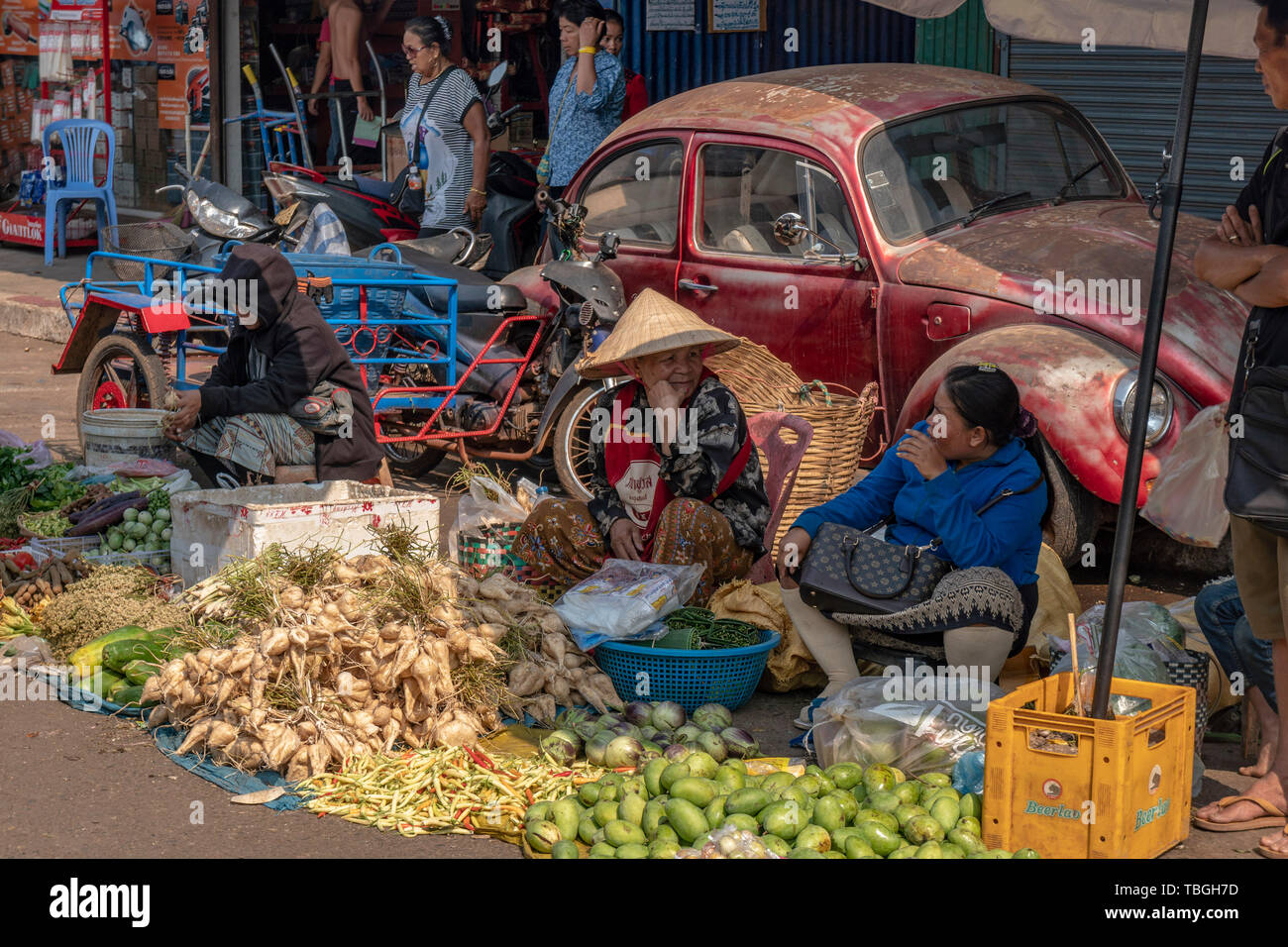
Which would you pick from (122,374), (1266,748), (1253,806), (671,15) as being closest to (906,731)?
(1253,806)

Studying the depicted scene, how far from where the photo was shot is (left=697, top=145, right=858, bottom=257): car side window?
6.64m


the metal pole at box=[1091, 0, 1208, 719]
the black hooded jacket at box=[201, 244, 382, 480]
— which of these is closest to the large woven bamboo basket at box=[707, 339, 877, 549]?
the black hooded jacket at box=[201, 244, 382, 480]

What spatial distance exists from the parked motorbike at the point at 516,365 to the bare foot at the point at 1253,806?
12.6ft

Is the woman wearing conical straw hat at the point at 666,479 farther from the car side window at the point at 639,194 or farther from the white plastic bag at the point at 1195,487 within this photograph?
the car side window at the point at 639,194

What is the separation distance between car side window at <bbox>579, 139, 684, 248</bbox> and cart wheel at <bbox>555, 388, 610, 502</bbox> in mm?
889

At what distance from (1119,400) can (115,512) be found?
411 centimetres

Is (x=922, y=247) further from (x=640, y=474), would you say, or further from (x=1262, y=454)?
(x=1262, y=454)

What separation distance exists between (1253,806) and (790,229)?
317 cm

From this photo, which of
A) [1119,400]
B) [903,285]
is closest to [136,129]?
[903,285]

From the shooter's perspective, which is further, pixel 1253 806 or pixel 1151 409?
pixel 1151 409

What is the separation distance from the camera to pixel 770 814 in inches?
148

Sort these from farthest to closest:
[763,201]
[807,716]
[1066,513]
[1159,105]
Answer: [1159,105] < [763,201] < [1066,513] < [807,716]

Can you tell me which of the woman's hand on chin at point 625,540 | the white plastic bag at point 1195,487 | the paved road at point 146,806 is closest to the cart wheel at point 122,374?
the paved road at point 146,806

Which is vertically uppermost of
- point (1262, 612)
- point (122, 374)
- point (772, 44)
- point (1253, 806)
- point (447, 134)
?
point (772, 44)
